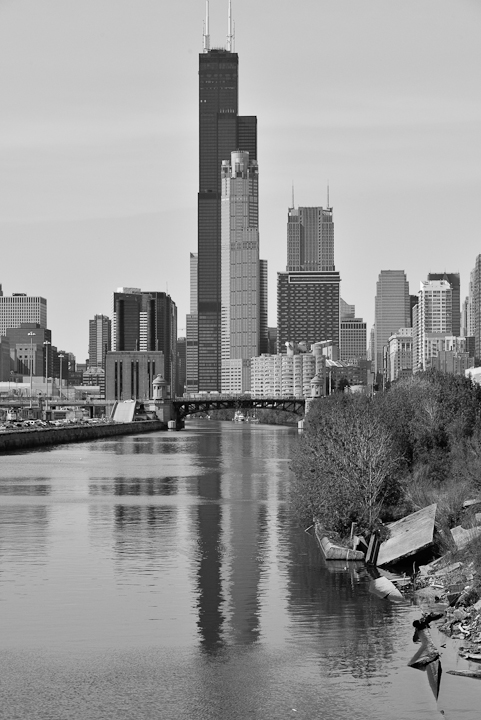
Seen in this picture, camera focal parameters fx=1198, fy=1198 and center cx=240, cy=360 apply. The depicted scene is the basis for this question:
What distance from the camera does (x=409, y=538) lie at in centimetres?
4444

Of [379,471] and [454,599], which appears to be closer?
[454,599]

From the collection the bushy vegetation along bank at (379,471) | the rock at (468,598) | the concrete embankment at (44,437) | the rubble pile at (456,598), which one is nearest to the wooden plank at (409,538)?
the bushy vegetation along bank at (379,471)

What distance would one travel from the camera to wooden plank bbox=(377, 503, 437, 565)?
4337 centimetres

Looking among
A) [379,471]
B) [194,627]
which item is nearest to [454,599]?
[194,627]

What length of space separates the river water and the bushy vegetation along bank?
2.13 m

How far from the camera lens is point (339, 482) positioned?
50938 mm

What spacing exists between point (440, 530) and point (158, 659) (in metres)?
17.0

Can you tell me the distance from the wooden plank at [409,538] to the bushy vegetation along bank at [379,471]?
0.82m

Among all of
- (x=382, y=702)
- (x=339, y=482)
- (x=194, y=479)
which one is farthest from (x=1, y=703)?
(x=194, y=479)

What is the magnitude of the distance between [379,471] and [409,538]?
7.45 metres

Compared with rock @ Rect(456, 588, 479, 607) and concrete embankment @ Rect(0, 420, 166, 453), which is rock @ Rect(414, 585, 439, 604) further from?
concrete embankment @ Rect(0, 420, 166, 453)

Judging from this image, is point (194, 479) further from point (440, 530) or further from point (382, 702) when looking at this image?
point (382, 702)

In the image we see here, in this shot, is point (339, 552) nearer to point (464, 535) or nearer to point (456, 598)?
point (464, 535)

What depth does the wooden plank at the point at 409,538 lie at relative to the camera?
142 ft
